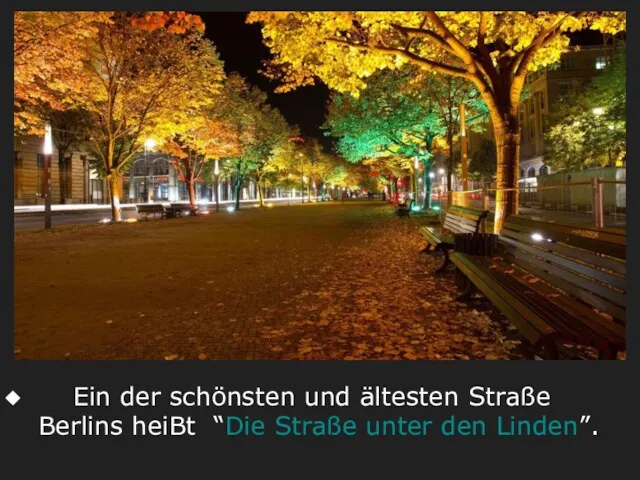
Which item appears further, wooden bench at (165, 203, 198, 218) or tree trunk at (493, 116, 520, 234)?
wooden bench at (165, 203, 198, 218)

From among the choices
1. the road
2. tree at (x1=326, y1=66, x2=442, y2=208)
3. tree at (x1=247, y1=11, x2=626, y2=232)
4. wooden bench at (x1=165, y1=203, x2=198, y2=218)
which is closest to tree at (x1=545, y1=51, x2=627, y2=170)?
tree at (x1=326, y1=66, x2=442, y2=208)

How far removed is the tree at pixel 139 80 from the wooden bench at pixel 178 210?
4347mm

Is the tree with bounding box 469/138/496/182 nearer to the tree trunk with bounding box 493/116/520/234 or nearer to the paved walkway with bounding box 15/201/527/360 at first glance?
the tree trunk with bounding box 493/116/520/234

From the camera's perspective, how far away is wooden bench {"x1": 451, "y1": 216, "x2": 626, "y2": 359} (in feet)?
13.0

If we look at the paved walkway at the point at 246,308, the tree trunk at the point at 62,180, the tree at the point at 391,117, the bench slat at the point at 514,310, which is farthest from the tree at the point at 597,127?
the tree trunk at the point at 62,180

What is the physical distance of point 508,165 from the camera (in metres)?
11.1

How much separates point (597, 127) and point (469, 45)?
25.8 metres

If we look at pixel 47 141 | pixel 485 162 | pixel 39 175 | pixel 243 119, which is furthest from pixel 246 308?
pixel 485 162

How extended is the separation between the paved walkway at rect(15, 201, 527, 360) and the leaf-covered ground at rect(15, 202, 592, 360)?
0.02 meters

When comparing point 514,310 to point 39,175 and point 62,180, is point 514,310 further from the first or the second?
point 62,180

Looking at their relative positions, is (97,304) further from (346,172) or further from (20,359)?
(346,172)

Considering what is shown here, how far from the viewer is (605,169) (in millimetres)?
22500

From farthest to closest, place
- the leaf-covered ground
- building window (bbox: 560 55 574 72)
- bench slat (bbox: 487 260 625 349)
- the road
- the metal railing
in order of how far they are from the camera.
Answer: building window (bbox: 560 55 574 72), the road, the metal railing, the leaf-covered ground, bench slat (bbox: 487 260 625 349)

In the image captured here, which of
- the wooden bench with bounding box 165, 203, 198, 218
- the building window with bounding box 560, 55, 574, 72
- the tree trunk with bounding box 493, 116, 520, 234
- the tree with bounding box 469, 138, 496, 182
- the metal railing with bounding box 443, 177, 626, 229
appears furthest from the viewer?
the tree with bounding box 469, 138, 496, 182
